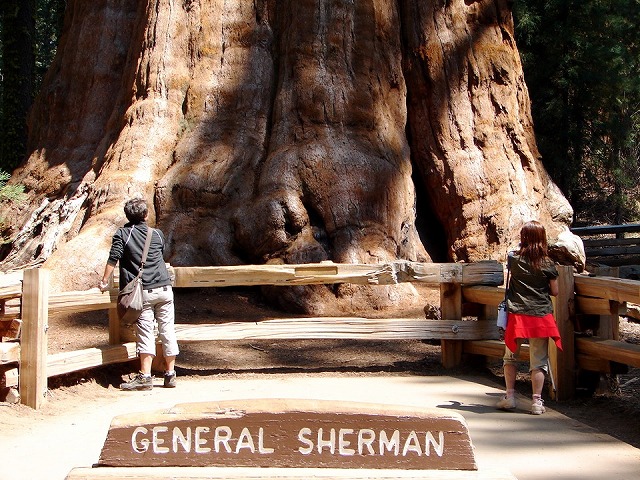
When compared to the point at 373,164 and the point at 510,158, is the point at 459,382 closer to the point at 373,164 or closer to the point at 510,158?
the point at 373,164

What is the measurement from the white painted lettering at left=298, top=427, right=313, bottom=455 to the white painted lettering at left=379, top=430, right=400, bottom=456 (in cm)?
29

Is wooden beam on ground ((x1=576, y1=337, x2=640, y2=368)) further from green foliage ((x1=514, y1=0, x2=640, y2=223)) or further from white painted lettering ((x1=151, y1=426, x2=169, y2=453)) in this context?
green foliage ((x1=514, y1=0, x2=640, y2=223))

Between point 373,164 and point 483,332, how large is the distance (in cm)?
408

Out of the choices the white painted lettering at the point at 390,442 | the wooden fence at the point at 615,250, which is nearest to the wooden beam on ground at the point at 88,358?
the white painted lettering at the point at 390,442

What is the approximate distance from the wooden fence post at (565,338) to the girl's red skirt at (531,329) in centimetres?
59

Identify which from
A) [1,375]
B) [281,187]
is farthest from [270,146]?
[1,375]

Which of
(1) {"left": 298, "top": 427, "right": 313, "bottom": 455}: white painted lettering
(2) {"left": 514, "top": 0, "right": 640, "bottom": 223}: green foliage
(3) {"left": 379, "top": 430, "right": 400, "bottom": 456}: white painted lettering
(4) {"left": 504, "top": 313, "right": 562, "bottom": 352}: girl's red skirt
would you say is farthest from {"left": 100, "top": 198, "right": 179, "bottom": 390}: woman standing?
(2) {"left": 514, "top": 0, "right": 640, "bottom": 223}: green foliage

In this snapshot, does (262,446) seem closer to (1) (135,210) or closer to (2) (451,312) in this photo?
(1) (135,210)

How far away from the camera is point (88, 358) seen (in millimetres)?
8297

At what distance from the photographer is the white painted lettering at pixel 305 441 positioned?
3.43 metres

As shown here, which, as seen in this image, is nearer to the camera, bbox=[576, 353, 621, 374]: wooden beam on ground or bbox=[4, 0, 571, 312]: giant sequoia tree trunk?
bbox=[576, 353, 621, 374]: wooden beam on ground

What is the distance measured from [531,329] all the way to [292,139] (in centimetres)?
641

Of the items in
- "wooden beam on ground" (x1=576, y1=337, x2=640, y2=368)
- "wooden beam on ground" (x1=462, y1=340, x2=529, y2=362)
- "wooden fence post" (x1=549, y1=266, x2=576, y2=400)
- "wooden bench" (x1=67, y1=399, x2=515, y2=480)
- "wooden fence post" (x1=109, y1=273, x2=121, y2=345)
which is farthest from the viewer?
"wooden fence post" (x1=109, y1=273, x2=121, y2=345)

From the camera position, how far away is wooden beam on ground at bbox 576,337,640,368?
714 cm
